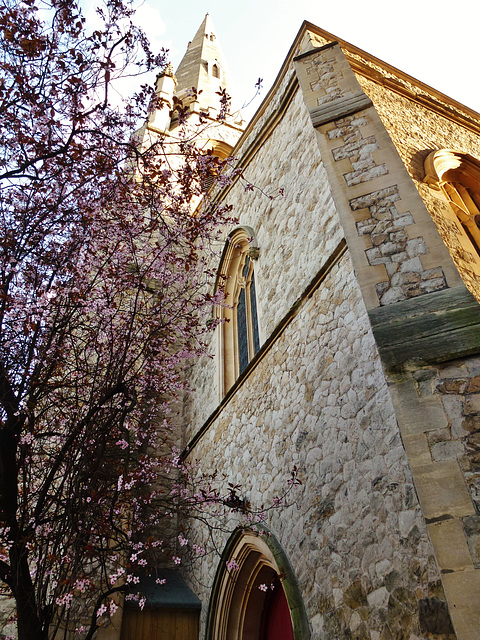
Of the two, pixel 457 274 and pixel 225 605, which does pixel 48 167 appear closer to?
pixel 457 274

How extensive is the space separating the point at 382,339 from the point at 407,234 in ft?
3.86

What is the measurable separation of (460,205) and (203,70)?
2522 cm

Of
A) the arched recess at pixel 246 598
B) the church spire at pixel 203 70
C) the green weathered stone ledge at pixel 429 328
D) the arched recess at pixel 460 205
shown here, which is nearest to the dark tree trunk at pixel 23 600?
the arched recess at pixel 246 598

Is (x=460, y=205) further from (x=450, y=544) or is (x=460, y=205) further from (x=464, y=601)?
(x=464, y=601)

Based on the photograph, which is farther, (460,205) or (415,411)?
(460,205)

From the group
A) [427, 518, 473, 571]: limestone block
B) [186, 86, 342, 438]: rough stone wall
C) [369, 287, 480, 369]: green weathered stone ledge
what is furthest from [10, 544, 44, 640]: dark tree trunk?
[186, 86, 342, 438]: rough stone wall

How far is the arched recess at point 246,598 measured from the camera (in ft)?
17.3

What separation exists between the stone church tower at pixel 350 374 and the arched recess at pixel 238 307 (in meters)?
0.04

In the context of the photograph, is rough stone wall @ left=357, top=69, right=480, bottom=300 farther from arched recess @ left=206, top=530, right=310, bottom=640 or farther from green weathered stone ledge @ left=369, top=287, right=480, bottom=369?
arched recess @ left=206, top=530, right=310, bottom=640

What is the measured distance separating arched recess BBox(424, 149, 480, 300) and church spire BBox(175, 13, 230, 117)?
62.9ft

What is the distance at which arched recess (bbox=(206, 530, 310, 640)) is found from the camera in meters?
5.28

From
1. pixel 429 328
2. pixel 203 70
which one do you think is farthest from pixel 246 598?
pixel 203 70

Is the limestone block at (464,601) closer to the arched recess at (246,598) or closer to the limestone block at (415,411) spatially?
the limestone block at (415,411)

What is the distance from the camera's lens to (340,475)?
12.9ft
